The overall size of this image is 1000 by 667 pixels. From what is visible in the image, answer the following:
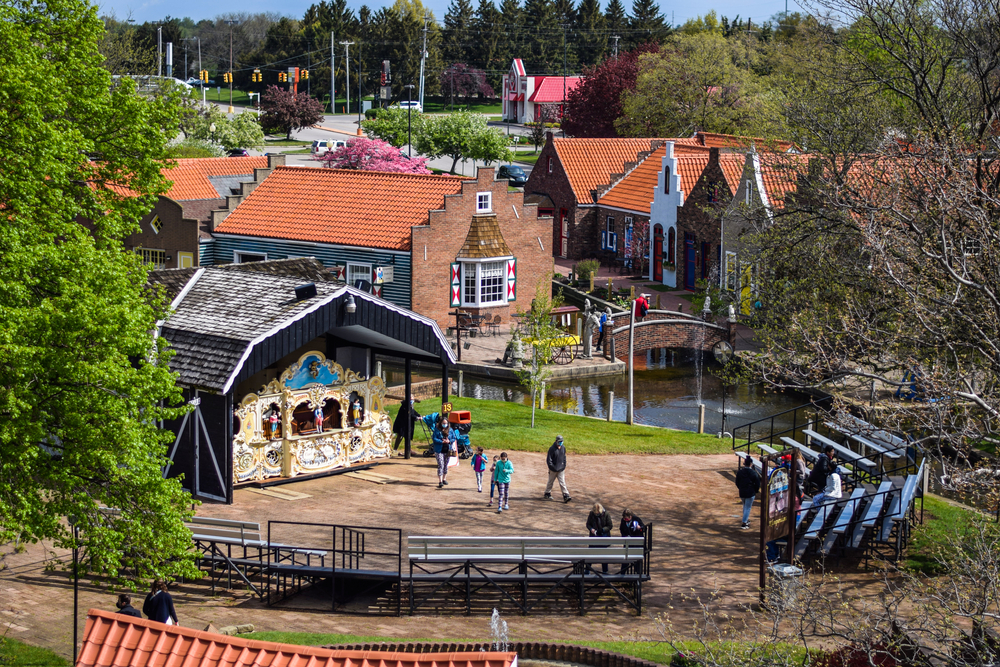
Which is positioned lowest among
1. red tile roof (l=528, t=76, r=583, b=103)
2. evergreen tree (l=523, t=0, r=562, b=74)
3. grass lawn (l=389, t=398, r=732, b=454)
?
grass lawn (l=389, t=398, r=732, b=454)

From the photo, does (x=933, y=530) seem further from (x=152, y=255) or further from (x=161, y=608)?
(x=152, y=255)

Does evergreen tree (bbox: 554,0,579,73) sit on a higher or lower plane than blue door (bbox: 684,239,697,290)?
higher

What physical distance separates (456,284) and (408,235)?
2.57 metres

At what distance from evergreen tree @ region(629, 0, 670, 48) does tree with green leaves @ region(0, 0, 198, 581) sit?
385 feet

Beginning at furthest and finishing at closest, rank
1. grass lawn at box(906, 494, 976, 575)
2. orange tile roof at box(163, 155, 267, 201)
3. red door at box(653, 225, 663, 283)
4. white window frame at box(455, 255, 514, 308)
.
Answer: red door at box(653, 225, 663, 283) → orange tile roof at box(163, 155, 267, 201) → white window frame at box(455, 255, 514, 308) → grass lawn at box(906, 494, 976, 575)

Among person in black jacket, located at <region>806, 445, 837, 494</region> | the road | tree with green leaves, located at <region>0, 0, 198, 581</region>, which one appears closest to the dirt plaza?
person in black jacket, located at <region>806, 445, 837, 494</region>

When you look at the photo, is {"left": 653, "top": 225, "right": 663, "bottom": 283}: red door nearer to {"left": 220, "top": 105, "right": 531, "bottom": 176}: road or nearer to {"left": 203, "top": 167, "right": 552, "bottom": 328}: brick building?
{"left": 203, "top": 167, "right": 552, "bottom": 328}: brick building

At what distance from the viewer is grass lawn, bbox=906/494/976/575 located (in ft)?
71.9

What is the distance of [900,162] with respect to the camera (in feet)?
79.3

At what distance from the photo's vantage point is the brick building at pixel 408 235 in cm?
4422

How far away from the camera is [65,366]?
15.4 metres

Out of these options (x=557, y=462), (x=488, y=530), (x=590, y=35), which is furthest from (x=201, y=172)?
(x=590, y=35)

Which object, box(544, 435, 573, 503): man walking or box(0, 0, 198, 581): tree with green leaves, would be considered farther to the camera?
box(544, 435, 573, 503): man walking

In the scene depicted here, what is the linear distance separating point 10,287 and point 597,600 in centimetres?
1068
